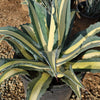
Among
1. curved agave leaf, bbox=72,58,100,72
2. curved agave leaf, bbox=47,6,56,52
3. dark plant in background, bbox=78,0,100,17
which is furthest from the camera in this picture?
dark plant in background, bbox=78,0,100,17

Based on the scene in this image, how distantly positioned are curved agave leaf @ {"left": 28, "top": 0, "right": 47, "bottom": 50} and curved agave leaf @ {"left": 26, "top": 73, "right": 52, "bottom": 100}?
193mm

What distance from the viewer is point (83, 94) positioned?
1.42 meters

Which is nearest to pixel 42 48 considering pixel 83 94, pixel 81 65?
pixel 81 65

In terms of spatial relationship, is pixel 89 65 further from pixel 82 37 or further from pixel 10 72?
pixel 10 72

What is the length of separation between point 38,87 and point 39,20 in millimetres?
374

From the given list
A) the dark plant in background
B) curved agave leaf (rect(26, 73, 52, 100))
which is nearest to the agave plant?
curved agave leaf (rect(26, 73, 52, 100))

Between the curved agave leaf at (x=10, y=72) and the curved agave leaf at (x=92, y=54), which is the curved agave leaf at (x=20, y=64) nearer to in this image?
the curved agave leaf at (x=10, y=72)

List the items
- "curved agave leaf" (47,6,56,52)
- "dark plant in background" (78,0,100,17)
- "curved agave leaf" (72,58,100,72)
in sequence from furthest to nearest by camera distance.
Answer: "dark plant in background" (78,0,100,17), "curved agave leaf" (72,58,100,72), "curved agave leaf" (47,6,56,52)

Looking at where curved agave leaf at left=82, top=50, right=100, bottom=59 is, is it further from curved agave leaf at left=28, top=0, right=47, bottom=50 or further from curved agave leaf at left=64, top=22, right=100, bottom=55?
curved agave leaf at left=28, top=0, right=47, bottom=50

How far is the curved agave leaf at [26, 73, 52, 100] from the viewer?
2.60ft

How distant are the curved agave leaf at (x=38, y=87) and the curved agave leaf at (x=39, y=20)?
193 mm

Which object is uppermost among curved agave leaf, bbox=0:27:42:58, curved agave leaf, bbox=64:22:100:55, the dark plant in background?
the dark plant in background

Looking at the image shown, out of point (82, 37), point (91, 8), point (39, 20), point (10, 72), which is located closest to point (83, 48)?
point (82, 37)

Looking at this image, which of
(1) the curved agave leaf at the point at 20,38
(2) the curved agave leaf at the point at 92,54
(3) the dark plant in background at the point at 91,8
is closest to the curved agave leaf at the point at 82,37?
(2) the curved agave leaf at the point at 92,54
